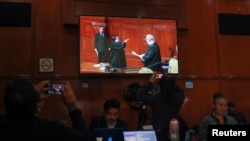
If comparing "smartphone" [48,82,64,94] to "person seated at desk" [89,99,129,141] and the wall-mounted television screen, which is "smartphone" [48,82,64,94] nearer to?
"person seated at desk" [89,99,129,141]

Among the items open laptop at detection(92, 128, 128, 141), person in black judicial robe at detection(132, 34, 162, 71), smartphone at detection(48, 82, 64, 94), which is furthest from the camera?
person in black judicial robe at detection(132, 34, 162, 71)

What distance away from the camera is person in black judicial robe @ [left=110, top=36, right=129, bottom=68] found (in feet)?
17.7

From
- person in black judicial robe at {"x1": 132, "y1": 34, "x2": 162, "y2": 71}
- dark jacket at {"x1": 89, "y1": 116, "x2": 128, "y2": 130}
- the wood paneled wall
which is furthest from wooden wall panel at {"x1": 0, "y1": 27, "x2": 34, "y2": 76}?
dark jacket at {"x1": 89, "y1": 116, "x2": 128, "y2": 130}

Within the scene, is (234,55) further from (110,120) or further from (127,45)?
(110,120)

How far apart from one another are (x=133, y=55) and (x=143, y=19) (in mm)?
625

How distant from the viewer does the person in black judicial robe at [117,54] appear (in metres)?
5.41

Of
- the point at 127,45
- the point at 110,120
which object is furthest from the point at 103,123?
the point at 127,45

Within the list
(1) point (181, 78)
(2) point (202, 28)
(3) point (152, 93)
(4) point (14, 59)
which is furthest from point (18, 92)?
(2) point (202, 28)

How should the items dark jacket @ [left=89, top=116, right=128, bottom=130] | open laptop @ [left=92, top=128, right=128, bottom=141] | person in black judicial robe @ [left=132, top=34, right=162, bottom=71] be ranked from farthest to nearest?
person in black judicial robe @ [left=132, top=34, right=162, bottom=71] < dark jacket @ [left=89, top=116, right=128, bottom=130] < open laptop @ [left=92, top=128, right=128, bottom=141]

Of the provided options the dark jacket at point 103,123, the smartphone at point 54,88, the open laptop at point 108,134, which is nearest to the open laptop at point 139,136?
the open laptop at point 108,134

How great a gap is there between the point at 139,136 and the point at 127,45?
308 cm

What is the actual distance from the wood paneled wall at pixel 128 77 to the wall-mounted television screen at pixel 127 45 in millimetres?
181

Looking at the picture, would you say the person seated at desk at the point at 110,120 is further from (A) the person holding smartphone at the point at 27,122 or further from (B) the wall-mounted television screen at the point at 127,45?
(A) the person holding smartphone at the point at 27,122

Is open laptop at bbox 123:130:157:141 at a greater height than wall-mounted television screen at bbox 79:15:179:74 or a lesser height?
lesser
